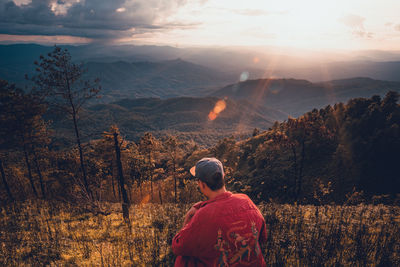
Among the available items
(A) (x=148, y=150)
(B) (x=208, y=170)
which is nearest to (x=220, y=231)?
(B) (x=208, y=170)

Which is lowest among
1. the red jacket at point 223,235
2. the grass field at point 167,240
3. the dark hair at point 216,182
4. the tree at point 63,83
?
the grass field at point 167,240

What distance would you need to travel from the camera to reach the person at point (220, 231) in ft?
7.64

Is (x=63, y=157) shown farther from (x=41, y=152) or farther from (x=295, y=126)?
(x=295, y=126)

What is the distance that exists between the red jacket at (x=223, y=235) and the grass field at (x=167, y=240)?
87.0 inches

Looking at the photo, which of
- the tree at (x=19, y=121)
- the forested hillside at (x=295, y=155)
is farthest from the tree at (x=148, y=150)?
the tree at (x=19, y=121)

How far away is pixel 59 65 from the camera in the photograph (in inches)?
Answer: 531

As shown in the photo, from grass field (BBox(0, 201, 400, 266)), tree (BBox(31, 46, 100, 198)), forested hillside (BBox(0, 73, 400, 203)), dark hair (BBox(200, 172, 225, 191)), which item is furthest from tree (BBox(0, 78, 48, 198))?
dark hair (BBox(200, 172, 225, 191))

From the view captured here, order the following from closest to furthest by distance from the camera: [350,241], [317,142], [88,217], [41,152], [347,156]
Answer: [350,241], [88,217], [347,156], [317,142], [41,152]

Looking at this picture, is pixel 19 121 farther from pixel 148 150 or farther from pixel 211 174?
pixel 211 174

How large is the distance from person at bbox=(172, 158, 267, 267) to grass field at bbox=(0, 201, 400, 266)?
2.22 meters

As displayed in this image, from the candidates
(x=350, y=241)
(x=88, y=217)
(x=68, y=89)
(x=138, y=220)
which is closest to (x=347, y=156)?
(x=350, y=241)

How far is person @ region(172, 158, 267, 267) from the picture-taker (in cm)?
233

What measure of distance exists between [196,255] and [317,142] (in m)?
22.4

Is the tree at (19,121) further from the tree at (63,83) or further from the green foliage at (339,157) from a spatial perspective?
the green foliage at (339,157)
